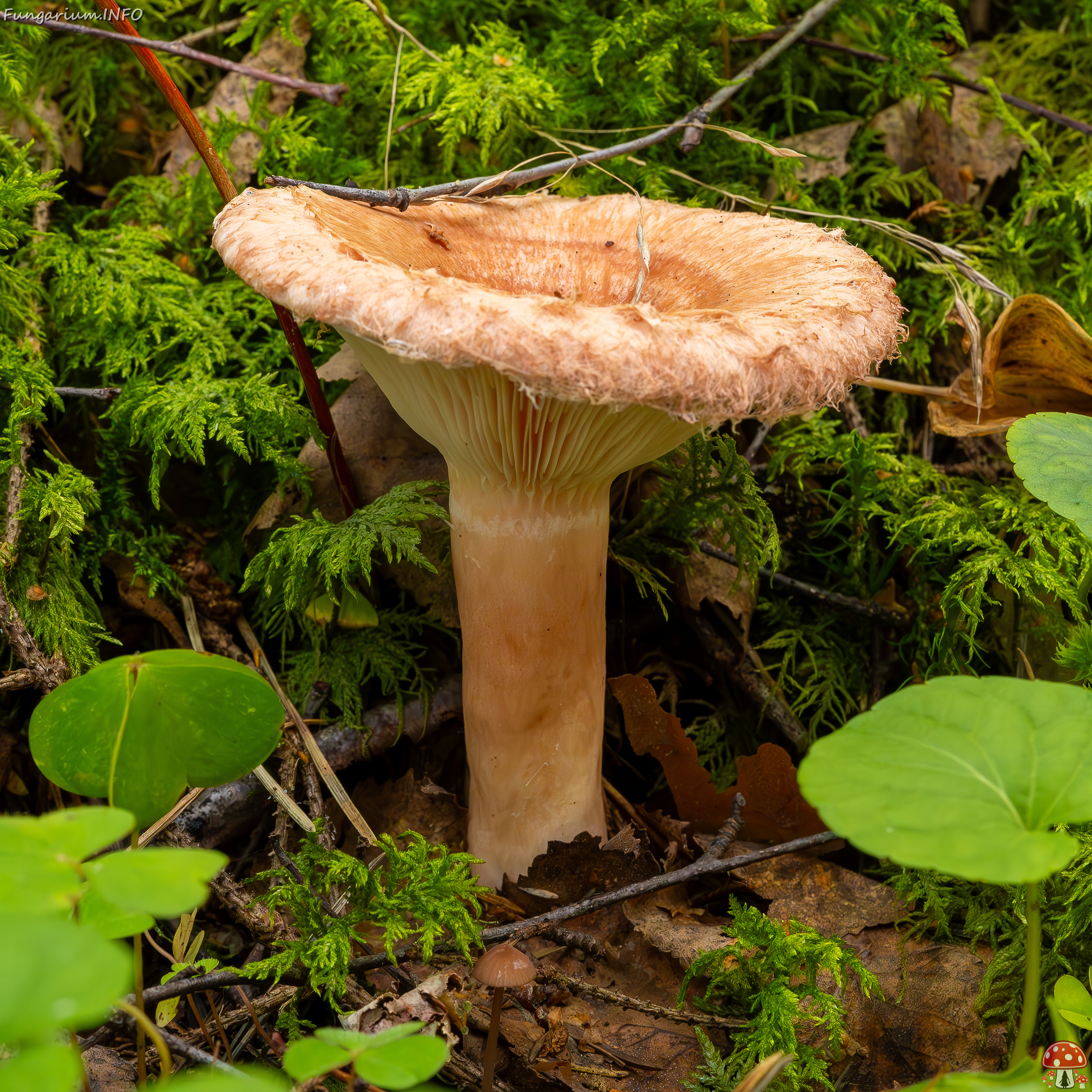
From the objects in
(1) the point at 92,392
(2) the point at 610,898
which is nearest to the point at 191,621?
(1) the point at 92,392

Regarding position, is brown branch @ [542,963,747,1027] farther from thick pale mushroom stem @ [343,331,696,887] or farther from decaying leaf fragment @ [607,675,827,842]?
decaying leaf fragment @ [607,675,827,842]

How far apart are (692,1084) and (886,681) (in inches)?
54.4

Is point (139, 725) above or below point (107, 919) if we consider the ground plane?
above

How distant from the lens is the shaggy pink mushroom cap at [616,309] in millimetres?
1491

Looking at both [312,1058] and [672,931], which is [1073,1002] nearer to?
[672,931]

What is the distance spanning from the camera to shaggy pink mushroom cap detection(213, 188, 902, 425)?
1491 mm

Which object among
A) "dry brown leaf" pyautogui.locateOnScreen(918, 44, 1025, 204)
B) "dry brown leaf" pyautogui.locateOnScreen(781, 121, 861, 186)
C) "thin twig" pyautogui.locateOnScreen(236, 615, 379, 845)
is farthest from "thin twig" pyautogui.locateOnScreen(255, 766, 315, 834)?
"dry brown leaf" pyautogui.locateOnScreen(918, 44, 1025, 204)

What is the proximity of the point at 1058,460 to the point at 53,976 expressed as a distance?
197 cm

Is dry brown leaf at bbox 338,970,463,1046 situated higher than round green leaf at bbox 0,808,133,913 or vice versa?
round green leaf at bbox 0,808,133,913

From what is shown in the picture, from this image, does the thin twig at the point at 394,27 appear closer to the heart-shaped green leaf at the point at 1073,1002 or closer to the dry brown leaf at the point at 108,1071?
the dry brown leaf at the point at 108,1071

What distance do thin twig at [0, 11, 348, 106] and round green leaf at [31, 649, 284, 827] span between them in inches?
57.6

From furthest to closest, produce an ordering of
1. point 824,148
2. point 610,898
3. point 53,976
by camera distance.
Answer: point 824,148 → point 610,898 → point 53,976

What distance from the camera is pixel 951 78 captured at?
3074 mm

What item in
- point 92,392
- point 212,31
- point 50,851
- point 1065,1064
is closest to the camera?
point 50,851
